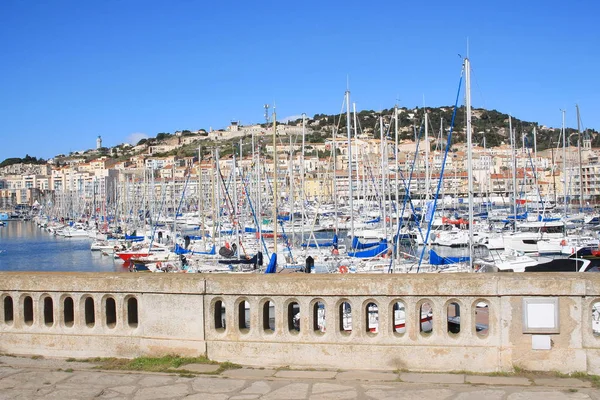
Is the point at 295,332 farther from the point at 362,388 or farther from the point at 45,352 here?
the point at 45,352

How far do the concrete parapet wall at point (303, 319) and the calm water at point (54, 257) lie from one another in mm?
43455

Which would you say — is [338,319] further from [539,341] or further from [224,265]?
[224,265]

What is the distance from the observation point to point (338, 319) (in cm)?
742

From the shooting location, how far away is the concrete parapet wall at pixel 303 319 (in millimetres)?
7023

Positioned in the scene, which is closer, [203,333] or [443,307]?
[443,307]

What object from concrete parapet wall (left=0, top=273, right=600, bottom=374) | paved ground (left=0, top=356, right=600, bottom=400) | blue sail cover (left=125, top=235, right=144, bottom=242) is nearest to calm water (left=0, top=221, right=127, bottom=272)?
blue sail cover (left=125, top=235, right=144, bottom=242)

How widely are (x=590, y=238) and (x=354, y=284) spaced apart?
154ft

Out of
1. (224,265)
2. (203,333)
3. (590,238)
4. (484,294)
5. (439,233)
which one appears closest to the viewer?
(484,294)

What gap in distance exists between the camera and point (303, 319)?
7.50m

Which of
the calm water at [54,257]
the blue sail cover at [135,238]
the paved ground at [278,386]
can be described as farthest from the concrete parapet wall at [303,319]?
the blue sail cover at [135,238]

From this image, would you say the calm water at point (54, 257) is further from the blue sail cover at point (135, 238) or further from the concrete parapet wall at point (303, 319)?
the concrete parapet wall at point (303, 319)

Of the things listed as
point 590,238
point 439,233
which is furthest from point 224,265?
point 590,238

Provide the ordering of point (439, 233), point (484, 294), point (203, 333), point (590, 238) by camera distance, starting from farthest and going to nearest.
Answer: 1. point (439, 233)
2. point (590, 238)
3. point (203, 333)
4. point (484, 294)

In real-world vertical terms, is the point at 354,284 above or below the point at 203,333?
above
